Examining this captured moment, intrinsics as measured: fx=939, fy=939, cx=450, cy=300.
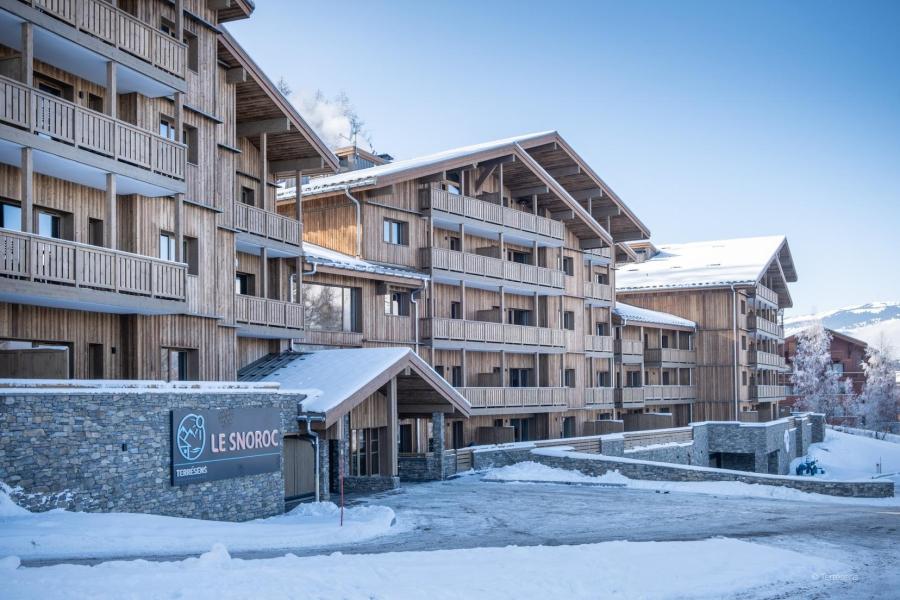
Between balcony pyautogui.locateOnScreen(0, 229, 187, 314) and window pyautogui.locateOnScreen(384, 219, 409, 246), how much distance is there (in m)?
14.8

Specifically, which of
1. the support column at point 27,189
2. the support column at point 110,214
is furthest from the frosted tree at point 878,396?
the support column at point 27,189

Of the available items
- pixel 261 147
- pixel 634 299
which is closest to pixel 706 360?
pixel 634 299

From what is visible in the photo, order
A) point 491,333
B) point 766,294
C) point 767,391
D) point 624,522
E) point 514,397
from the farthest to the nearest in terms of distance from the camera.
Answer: point 766,294 → point 767,391 → point 514,397 → point 491,333 → point 624,522

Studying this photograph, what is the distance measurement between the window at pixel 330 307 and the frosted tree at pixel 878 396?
205 ft

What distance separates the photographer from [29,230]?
19406 millimetres

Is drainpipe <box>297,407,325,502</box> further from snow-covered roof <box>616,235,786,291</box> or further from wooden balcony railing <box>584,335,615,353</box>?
snow-covered roof <box>616,235,786,291</box>

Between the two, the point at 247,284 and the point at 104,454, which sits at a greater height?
the point at 247,284

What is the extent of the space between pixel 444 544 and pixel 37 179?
1268 centimetres

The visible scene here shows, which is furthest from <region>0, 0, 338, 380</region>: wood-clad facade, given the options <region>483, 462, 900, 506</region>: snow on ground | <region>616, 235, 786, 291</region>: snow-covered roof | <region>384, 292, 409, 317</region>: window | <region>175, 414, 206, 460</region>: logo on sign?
<region>616, 235, 786, 291</region>: snow-covered roof

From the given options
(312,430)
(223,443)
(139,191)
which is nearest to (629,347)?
(312,430)

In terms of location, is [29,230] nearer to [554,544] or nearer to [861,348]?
[554,544]

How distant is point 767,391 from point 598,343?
22.7 metres

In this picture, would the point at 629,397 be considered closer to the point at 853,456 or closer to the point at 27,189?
the point at 853,456

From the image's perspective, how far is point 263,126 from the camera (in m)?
30.8
